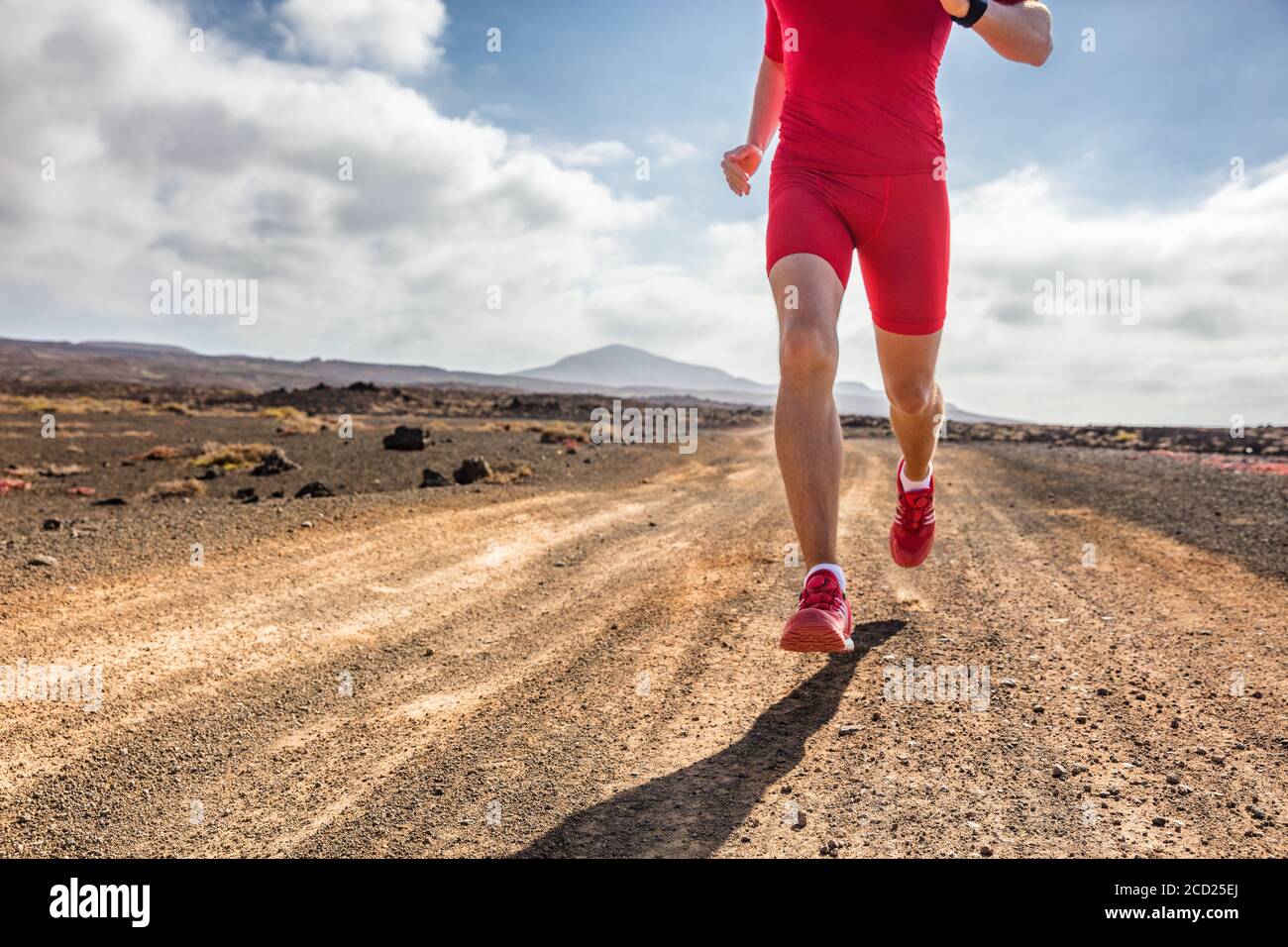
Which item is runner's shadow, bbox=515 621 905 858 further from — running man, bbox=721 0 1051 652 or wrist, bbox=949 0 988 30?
wrist, bbox=949 0 988 30

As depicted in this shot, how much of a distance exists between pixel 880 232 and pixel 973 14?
2.77ft

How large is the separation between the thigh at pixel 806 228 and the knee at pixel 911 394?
0.74m

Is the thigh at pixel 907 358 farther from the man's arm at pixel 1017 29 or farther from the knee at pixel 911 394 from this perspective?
the man's arm at pixel 1017 29

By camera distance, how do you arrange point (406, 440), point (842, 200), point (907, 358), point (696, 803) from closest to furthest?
point (696, 803)
point (842, 200)
point (907, 358)
point (406, 440)

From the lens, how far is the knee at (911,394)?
3848mm

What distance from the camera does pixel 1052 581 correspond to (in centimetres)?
525

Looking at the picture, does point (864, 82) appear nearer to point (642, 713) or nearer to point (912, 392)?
point (912, 392)

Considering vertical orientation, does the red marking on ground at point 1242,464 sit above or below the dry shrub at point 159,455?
above

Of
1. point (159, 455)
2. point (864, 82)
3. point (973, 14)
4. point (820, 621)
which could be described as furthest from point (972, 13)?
point (159, 455)

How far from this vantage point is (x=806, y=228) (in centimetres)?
324

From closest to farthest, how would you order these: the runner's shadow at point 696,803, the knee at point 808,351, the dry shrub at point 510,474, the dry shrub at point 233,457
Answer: the runner's shadow at point 696,803
the knee at point 808,351
the dry shrub at point 510,474
the dry shrub at point 233,457

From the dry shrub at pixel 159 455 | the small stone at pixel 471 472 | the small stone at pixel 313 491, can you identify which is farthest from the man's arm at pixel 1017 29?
the dry shrub at pixel 159 455
